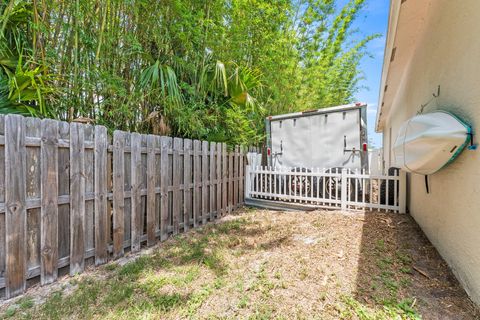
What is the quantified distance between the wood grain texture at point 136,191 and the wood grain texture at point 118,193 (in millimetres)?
132

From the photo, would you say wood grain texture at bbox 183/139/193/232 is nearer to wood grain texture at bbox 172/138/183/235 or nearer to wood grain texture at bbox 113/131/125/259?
wood grain texture at bbox 172/138/183/235

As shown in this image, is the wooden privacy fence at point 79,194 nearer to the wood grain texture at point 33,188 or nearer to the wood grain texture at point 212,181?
the wood grain texture at point 33,188

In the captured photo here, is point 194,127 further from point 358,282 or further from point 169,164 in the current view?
point 358,282

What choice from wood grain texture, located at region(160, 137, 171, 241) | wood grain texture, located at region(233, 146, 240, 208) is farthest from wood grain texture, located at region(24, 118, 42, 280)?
wood grain texture, located at region(233, 146, 240, 208)

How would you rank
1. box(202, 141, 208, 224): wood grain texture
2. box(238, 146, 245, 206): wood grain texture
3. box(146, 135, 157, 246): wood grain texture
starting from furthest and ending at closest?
box(238, 146, 245, 206): wood grain texture, box(202, 141, 208, 224): wood grain texture, box(146, 135, 157, 246): wood grain texture

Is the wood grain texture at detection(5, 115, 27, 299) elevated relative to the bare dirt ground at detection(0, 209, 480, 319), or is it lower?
elevated

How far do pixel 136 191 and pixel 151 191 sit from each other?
0.76 feet

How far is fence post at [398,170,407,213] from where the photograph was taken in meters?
4.15

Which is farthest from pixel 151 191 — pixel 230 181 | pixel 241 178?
pixel 241 178

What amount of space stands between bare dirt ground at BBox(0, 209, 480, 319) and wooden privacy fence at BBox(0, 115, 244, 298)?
0.24 meters

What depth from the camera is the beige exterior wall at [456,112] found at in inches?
68.8

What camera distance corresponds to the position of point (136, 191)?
116 inches

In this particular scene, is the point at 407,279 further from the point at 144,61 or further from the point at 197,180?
the point at 144,61

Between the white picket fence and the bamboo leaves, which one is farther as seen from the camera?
the white picket fence
